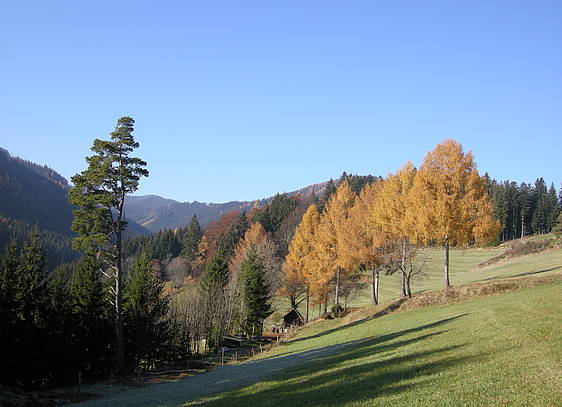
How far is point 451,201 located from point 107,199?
23427 millimetres

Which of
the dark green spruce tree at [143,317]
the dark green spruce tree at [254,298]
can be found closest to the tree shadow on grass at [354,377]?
the dark green spruce tree at [143,317]

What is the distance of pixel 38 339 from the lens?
2197cm

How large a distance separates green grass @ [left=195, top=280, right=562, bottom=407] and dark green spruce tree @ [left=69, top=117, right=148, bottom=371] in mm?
13930

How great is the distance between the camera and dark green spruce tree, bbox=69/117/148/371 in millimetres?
25500

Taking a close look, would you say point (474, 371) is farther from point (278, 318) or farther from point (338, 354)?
point (278, 318)

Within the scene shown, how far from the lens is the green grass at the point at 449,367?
9.48 m

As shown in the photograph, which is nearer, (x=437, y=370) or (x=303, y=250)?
(x=437, y=370)

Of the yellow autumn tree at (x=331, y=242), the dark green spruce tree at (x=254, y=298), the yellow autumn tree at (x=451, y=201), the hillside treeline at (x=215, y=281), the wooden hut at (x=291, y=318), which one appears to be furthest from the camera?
the wooden hut at (x=291, y=318)

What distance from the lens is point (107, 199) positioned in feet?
84.6

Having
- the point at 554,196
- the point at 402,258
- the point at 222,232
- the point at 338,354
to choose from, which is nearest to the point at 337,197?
the point at 402,258

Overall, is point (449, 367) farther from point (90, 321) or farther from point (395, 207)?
point (395, 207)

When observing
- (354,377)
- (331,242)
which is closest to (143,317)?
(331,242)

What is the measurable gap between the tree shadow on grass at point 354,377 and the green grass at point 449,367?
34mm

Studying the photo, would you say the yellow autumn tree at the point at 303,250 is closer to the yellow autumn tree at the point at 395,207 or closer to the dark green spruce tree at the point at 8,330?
the yellow autumn tree at the point at 395,207
